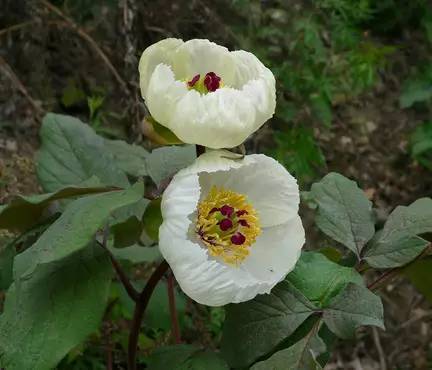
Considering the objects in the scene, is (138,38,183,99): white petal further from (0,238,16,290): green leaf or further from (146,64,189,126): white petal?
(0,238,16,290): green leaf

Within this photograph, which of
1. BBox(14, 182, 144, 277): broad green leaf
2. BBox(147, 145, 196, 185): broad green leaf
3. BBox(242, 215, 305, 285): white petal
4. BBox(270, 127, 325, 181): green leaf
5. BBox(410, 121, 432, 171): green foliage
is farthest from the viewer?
BBox(410, 121, 432, 171): green foliage

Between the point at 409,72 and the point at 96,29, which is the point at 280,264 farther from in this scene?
the point at 409,72

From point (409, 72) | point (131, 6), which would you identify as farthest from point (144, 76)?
point (409, 72)

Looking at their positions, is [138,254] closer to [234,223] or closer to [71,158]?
[71,158]

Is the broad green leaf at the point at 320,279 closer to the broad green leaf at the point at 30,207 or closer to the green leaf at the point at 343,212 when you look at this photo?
the green leaf at the point at 343,212

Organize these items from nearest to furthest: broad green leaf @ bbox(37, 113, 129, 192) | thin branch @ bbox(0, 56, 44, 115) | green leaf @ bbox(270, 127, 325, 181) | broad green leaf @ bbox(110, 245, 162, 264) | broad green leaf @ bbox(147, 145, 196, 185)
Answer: broad green leaf @ bbox(147, 145, 196, 185) < broad green leaf @ bbox(37, 113, 129, 192) < broad green leaf @ bbox(110, 245, 162, 264) < thin branch @ bbox(0, 56, 44, 115) < green leaf @ bbox(270, 127, 325, 181)

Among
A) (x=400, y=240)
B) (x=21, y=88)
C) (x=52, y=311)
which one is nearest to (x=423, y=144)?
Answer: (x=21, y=88)

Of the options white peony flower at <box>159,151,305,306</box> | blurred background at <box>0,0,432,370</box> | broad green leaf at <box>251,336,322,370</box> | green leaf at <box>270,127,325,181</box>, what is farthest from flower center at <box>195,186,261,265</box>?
green leaf at <box>270,127,325,181</box>
